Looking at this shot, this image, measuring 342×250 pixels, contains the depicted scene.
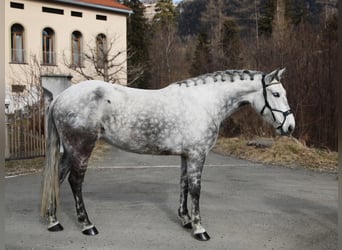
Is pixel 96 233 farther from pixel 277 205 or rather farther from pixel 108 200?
pixel 277 205

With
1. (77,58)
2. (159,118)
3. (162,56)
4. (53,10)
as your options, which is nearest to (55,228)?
(159,118)

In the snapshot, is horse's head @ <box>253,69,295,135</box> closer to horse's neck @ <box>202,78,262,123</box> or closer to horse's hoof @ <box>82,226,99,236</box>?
horse's neck @ <box>202,78,262,123</box>

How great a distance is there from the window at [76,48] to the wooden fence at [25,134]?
1227 centimetres

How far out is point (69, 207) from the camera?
512cm

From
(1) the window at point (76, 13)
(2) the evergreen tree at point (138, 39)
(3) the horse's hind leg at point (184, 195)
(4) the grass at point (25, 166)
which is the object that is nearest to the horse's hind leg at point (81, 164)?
(3) the horse's hind leg at point (184, 195)

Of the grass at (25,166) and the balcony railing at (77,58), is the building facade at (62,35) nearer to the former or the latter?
the balcony railing at (77,58)

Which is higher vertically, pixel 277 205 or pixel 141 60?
pixel 141 60

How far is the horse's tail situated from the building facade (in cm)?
1590

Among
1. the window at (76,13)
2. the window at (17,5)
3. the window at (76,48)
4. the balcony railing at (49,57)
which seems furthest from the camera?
the window at (76,13)

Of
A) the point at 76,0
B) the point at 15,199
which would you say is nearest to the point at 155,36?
the point at 76,0

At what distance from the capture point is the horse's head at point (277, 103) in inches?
156

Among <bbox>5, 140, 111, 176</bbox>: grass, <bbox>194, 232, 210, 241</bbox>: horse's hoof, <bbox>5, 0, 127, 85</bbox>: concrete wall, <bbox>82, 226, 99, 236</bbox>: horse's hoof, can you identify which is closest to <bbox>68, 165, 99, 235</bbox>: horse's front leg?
<bbox>82, 226, 99, 236</bbox>: horse's hoof

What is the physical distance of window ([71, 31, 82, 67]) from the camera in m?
22.3

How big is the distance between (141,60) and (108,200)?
2369 cm
